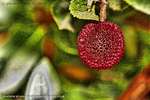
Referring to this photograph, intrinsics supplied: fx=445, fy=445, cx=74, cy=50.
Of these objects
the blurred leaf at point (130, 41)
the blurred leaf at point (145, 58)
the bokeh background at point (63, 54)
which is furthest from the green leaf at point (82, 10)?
the blurred leaf at point (145, 58)

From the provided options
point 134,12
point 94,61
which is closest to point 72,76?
point 94,61

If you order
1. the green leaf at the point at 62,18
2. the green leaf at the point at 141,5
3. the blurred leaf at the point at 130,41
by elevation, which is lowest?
the blurred leaf at the point at 130,41

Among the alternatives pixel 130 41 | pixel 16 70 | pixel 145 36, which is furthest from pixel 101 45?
pixel 16 70

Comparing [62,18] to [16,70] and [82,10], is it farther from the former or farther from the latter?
[16,70]

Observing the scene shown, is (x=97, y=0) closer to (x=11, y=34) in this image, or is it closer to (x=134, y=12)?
(x=134, y=12)

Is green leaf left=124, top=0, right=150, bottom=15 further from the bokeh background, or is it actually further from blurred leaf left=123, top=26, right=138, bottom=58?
blurred leaf left=123, top=26, right=138, bottom=58

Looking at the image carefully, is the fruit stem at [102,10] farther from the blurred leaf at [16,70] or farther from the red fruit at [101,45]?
the blurred leaf at [16,70]

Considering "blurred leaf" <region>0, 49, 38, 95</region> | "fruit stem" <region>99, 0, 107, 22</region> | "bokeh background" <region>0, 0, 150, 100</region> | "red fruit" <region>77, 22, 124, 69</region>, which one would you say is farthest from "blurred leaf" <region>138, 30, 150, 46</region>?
"blurred leaf" <region>0, 49, 38, 95</region>

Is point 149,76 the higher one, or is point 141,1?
point 141,1
